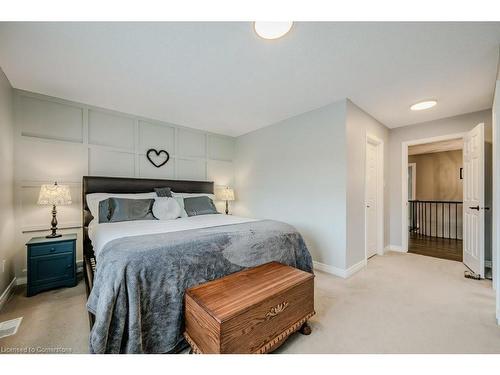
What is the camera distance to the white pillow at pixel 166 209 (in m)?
2.86

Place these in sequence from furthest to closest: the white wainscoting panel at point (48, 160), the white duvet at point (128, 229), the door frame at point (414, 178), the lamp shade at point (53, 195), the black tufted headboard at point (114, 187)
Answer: the door frame at point (414, 178)
the black tufted headboard at point (114, 187)
the white wainscoting panel at point (48, 160)
the lamp shade at point (53, 195)
the white duvet at point (128, 229)

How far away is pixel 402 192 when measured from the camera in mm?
3887

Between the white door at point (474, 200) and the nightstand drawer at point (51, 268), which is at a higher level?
the white door at point (474, 200)

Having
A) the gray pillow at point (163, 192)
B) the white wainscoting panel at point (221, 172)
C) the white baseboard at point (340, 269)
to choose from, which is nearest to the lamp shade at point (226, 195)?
the white wainscoting panel at point (221, 172)

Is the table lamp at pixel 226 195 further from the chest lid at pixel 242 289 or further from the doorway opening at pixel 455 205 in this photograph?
the doorway opening at pixel 455 205

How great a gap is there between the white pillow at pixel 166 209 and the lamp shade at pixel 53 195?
969 mm

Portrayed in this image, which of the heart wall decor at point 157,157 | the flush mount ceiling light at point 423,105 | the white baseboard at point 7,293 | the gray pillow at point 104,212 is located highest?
the flush mount ceiling light at point 423,105

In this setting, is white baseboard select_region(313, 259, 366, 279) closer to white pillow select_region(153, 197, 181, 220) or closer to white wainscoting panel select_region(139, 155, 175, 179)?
white pillow select_region(153, 197, 181, 220)

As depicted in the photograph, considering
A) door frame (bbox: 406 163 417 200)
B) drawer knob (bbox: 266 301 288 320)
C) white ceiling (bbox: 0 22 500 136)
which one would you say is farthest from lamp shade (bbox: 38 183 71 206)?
door frame (bbox: 406 163 417 200)

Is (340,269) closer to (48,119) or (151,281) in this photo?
(151,281)

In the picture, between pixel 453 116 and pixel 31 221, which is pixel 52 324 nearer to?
pixel 31 221

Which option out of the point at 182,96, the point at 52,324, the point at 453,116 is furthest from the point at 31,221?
the point at 453,116
